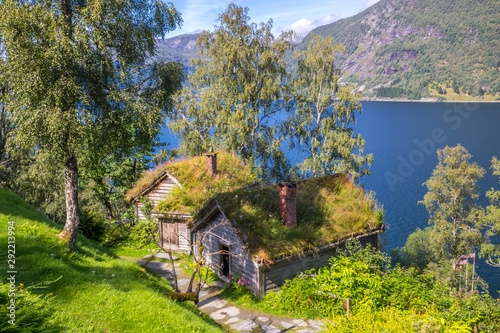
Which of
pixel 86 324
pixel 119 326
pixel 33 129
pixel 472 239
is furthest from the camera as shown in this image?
pixel 472 239

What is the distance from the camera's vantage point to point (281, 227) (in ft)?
46.4

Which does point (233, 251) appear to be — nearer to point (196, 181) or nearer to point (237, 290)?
point (237, 290)

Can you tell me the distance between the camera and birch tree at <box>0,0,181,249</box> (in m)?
9.68

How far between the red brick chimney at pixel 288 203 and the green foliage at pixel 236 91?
1411cm

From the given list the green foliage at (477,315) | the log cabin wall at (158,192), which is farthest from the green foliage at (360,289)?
the log cabin wall at (158,192)

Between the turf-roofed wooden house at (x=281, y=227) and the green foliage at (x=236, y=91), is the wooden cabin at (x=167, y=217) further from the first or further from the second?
the green foliage at (x=236, y=91)

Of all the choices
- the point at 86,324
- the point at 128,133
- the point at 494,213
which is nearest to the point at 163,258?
the point at 128,133

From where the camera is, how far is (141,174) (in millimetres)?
27172

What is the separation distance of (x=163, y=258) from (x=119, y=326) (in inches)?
462

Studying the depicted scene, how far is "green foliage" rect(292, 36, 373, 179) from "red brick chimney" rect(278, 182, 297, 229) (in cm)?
1761

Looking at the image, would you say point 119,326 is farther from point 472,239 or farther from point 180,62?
point 472,239

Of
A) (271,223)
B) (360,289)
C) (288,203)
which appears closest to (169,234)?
(271,223)

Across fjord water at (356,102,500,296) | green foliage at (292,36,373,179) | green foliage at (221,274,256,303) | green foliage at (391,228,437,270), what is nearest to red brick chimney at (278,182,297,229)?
green foliage at (221,274,256,303)

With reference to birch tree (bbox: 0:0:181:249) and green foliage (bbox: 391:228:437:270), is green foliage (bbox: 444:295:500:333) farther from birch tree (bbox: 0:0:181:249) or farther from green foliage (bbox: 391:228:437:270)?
green foliage (bbox: 391:228:437:270)
